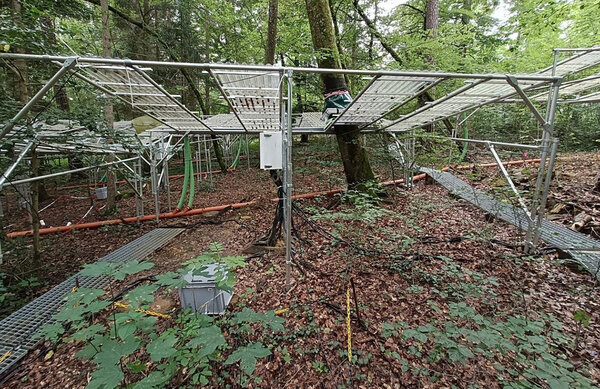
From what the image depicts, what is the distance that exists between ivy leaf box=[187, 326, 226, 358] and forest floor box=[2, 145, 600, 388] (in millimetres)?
669

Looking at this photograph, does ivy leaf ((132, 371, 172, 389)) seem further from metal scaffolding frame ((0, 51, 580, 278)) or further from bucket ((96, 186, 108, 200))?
bucket ((96, 186, 108, 200))

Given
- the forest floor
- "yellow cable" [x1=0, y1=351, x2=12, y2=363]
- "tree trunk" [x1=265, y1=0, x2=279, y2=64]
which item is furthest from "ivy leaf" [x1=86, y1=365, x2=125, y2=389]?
"tree trunk" [x1=265, y1=0, x2=279, y2=64]

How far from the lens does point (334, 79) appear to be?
15.6 ft

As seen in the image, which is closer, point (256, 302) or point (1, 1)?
point (256, 302)

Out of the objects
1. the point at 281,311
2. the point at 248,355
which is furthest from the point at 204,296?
the point at 248,355

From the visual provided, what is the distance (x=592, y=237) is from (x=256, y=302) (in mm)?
4773

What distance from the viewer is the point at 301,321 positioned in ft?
7.88

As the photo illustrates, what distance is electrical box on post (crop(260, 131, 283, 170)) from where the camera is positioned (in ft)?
9.17

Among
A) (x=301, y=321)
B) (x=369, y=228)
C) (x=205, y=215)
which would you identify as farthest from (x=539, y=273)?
(x=205, y=215)

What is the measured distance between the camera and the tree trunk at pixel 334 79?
4.77 meters

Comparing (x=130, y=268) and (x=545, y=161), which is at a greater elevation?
(x=545, y=161)

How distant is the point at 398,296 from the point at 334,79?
3941 millimetres

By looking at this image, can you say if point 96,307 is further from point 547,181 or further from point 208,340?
point 547,181

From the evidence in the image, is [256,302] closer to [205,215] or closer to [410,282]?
[410,282]
